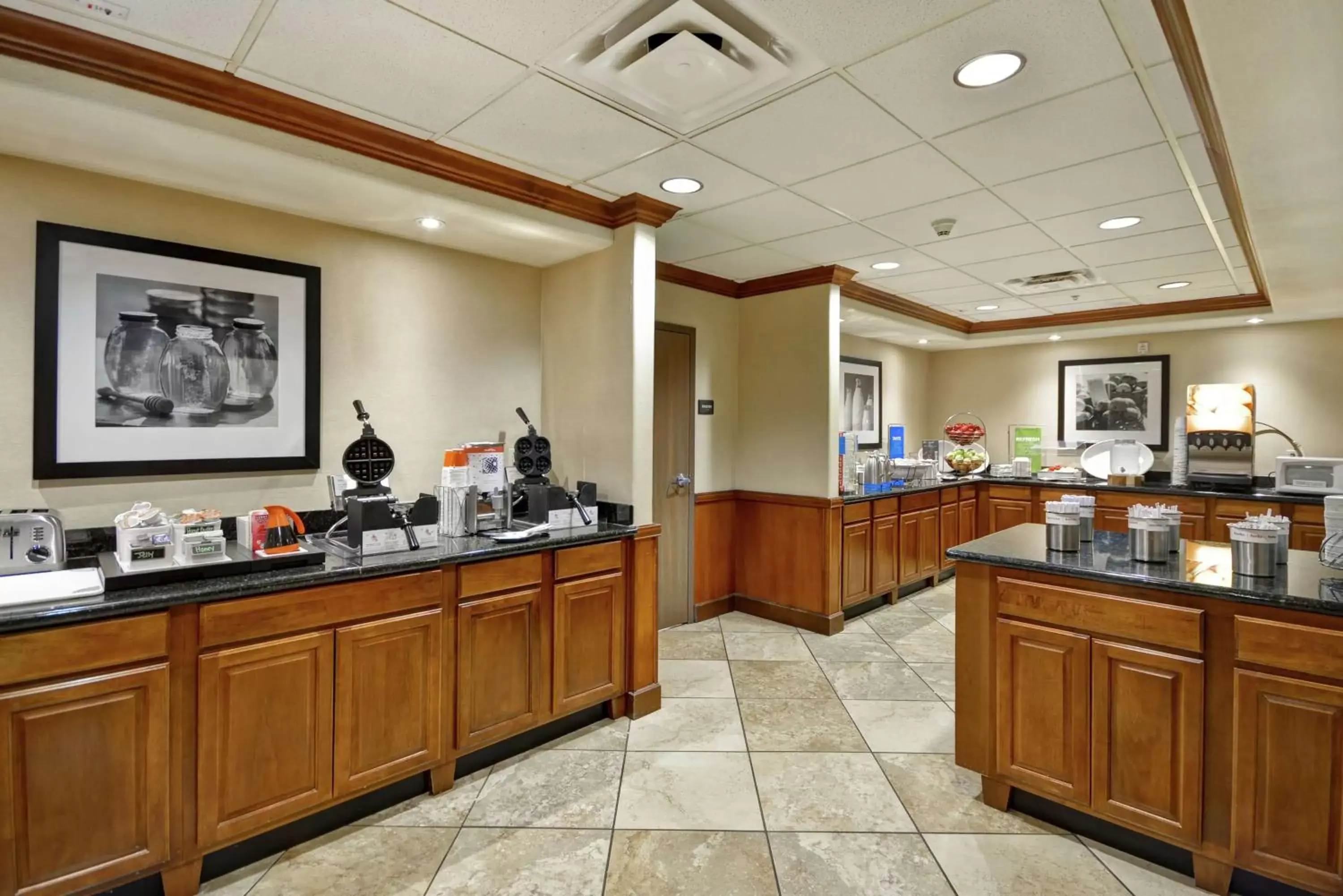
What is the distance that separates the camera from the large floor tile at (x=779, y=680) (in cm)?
354

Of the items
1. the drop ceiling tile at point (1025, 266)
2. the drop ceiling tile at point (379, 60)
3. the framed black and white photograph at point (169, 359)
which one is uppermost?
the drop ceiling tile at point (1025, 266)

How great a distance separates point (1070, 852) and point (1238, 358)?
5.63 meters

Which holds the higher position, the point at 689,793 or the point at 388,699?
the point at 388,699

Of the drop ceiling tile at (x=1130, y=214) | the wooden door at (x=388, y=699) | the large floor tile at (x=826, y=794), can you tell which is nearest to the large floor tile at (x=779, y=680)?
the large floor tile at (x=826, y=794)

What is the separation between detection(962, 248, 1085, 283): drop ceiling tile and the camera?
4.18 meters

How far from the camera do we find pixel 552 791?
2.57m

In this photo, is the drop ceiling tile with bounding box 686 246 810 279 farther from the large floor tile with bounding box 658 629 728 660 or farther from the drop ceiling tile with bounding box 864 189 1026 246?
the large floor tile with bounding box 658 629 728 660

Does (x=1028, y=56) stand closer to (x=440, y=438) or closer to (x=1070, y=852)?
(x=1070, y=852)

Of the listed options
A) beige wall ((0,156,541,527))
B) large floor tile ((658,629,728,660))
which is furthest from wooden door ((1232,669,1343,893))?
beige wall ((0,156,541,527))

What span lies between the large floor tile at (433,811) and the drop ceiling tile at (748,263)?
3286 millimetres

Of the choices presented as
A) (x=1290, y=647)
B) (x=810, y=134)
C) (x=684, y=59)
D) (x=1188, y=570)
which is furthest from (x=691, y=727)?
(x=684, y=59)

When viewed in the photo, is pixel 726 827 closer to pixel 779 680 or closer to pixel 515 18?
pixel 779 680

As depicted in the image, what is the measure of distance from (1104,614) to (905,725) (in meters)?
1.32

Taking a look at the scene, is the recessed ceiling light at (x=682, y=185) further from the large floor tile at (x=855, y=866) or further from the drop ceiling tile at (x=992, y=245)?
the large floor tile at (x=855, y=866)
